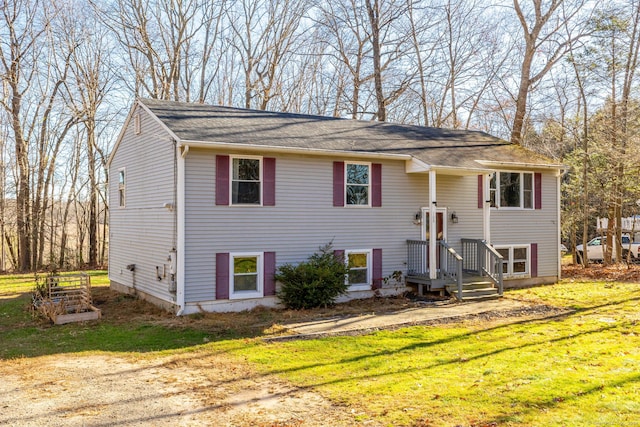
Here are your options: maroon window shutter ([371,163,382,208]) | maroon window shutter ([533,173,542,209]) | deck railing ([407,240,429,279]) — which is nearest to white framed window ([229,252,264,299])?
→ maroon window shutter ([371,163,382,208])

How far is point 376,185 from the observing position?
14.4 meters

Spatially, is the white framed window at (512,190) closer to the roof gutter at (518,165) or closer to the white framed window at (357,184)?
the roof gutter at (518,165)

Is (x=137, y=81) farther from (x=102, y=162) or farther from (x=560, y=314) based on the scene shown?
(x=560, y=314)

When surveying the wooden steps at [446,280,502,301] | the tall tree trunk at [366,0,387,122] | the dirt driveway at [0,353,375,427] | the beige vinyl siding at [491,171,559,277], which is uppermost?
the tall tree trunk at [366,0,387,122]

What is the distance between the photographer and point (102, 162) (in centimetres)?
2794

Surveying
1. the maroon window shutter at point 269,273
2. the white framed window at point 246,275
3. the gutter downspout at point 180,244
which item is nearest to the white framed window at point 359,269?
the maroon window shutter at point 269,273

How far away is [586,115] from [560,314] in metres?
14.7

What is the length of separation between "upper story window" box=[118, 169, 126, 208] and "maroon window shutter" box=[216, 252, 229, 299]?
540 cm

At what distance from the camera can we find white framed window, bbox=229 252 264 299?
40.7 ft

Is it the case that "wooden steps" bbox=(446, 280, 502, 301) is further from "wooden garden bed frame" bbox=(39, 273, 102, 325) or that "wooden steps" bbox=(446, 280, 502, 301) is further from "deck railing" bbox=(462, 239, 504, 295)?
"wooden garden bed frame" bbox=(39, 273, 102, 325)

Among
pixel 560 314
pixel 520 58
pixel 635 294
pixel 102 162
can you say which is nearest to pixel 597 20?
pixel 520 58

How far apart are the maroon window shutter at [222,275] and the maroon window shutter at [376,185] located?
4.52 meters

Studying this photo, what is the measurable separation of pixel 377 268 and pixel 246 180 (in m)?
4.50

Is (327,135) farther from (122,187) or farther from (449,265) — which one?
(122,187)
